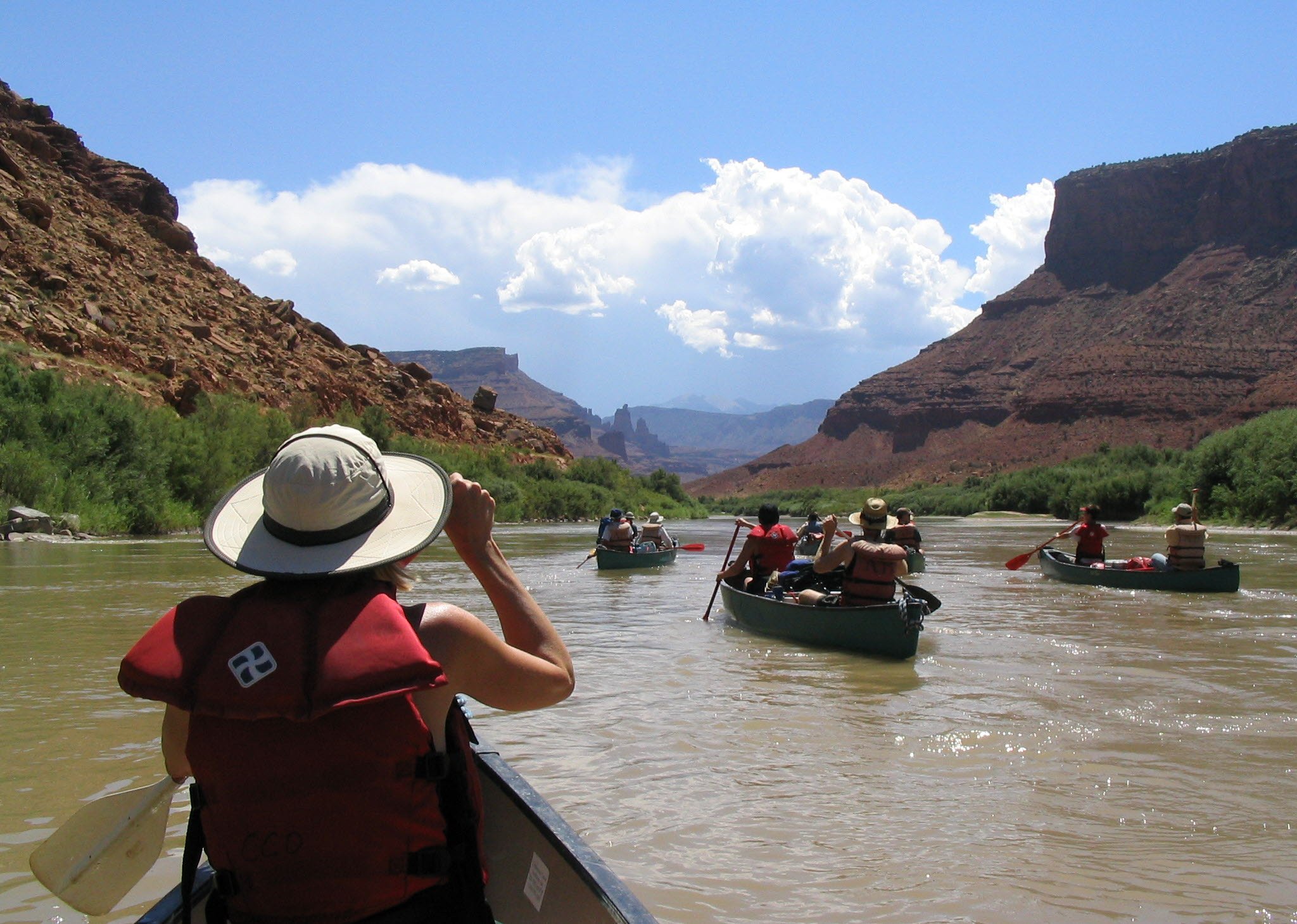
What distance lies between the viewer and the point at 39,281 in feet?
140

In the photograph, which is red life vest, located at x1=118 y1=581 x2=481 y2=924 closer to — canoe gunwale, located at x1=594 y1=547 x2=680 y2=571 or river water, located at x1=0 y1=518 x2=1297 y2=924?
river water, located at x1=0 y1=518 x2=1297 y2=924

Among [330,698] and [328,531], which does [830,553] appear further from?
Answer: [330,698]

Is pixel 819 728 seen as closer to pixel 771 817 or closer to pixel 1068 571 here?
pixel 771 817

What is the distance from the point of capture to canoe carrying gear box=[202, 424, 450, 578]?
2.25 metres

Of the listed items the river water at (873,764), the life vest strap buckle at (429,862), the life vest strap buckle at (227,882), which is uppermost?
the life vest strap buckle at (429,862)

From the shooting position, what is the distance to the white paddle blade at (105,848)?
280 centimetres

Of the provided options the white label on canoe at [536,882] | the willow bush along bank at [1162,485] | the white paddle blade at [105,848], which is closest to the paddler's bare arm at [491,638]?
the white label on canoe at [536,882]

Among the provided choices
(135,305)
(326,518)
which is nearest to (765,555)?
(326,518)

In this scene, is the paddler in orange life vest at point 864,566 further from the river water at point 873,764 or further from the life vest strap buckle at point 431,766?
the life vest strap buckle at point 431,766

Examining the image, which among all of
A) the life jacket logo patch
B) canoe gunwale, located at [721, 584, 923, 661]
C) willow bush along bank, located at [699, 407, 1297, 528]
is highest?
willow bush along bank, located at [699, 407, 1297, 528]

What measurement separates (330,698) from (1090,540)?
19847mm

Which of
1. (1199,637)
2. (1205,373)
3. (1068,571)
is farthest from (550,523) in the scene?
(1205,373)

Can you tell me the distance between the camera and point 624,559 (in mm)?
22922

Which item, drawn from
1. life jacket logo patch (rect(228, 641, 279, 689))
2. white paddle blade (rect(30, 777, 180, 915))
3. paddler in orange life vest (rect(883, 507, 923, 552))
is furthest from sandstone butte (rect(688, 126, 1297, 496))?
life jacket logo patch (rect(228, 641, 279, 689))
